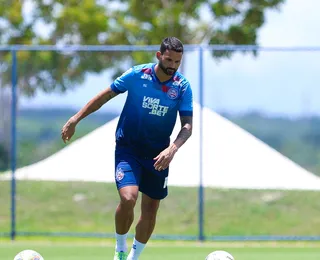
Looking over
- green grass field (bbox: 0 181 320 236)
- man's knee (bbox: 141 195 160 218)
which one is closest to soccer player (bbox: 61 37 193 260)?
man's knee (bbox: 141 195 160 218)

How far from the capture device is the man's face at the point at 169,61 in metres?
9.97

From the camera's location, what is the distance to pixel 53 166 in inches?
681

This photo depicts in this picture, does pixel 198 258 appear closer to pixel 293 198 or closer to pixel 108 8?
pixel 293 198

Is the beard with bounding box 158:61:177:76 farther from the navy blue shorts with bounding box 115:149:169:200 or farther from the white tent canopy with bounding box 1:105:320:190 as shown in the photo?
the white tent canopy with bounding box 1:105:320:190

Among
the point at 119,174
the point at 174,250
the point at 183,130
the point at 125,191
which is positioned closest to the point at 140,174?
the point at 119,174

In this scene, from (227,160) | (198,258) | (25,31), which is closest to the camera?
(198,258)

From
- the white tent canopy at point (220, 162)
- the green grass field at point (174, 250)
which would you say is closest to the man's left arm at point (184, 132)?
the green grass field at point (174, 250)

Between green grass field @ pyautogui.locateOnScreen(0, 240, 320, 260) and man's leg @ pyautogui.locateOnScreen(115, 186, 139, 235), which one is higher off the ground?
man's leg @ pyautogui.locateOnScreen(115, 186, 139, 235)

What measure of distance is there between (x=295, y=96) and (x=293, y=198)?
18.2ft

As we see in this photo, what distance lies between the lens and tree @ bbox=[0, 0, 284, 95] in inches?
830

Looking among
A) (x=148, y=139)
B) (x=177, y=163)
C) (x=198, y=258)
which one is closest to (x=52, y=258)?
(x=198, y=258)

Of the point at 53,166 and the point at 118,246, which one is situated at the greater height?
the point at 53,166

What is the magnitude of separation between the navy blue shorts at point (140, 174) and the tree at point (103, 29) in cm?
892

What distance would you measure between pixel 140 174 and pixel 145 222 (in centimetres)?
56
